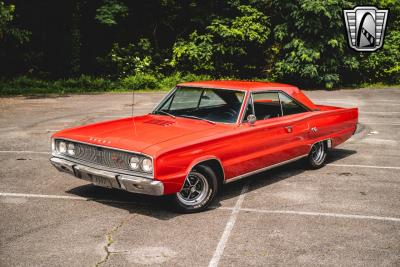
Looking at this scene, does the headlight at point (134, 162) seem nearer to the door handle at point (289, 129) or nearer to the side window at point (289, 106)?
the door handle at point (289, 129)

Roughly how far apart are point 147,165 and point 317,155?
383cm

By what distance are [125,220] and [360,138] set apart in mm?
7334

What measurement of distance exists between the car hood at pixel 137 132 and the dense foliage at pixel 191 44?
17.7 m

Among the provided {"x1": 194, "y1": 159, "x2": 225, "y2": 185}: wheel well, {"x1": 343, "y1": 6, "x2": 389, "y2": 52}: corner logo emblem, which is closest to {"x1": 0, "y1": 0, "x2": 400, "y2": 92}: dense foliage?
{"x1": 343, "y1": 6, "x2": 389, "y2": 52}: corner logo emblem

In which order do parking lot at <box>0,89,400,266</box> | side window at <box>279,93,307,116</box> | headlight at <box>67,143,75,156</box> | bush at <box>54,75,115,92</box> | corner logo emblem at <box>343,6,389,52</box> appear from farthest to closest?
corner logo emblem at <box>343,6,389,52</box>, bush at <box>54,75,115,92</box>, side window at <box>279,93,307,116</box>, headlight at <box>67,143,75,156</box>, parking lot at <box>0,89,400,266</box>

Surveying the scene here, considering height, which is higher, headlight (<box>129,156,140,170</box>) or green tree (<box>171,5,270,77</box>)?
green tree (<box>171,5,270,77</box>)

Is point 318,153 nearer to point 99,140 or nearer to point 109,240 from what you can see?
point 99,140

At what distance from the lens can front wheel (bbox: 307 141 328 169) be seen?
26.6 ft

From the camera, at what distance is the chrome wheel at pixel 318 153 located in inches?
321

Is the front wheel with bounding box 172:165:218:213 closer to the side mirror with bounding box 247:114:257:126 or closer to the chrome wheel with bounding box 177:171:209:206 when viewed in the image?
the chrome wheel with bounding box 177:171:209:206

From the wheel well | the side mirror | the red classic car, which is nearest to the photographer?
the red classic car

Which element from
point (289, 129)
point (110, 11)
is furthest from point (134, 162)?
point (110, 11)

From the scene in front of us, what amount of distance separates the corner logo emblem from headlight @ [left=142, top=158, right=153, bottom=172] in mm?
21190

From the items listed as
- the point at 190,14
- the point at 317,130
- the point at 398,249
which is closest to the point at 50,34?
the point at 190,14
